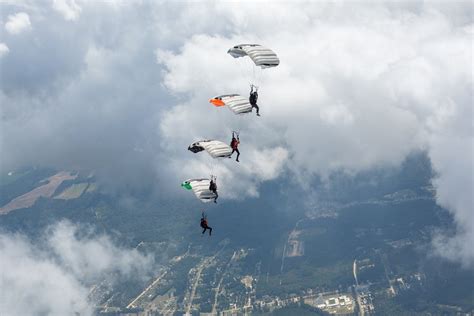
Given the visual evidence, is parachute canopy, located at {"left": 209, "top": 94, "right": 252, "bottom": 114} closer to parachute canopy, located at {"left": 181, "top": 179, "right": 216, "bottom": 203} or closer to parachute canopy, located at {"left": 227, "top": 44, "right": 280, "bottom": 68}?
parachute canopy, located at {"left": 227, "top": 44, "right": 280, "bottom": 68}

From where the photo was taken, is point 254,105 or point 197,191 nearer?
point 254,105

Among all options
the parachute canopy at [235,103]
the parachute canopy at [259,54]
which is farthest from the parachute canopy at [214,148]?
the parachute canopy at [259,54]

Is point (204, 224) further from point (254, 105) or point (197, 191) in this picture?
point (254, 105)

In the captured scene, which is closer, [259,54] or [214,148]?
[259,54]

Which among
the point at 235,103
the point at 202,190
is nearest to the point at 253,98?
the point at 235,103

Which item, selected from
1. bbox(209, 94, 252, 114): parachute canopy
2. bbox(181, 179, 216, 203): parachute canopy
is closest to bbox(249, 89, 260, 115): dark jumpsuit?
bbox(209, 94, 252, 114): parachute canopy

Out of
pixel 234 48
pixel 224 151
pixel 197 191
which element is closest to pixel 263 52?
pixel 234 48

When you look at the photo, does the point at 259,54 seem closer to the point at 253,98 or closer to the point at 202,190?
the point at 253,98
